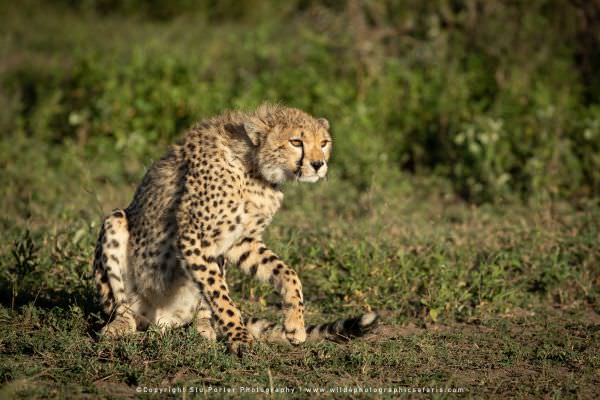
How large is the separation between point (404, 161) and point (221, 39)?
13.8ft

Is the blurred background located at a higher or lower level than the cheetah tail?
higher

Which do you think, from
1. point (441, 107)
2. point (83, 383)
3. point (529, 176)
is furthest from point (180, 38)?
point (83, 383)

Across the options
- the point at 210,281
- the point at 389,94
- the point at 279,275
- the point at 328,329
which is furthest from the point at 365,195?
the point at 210,281

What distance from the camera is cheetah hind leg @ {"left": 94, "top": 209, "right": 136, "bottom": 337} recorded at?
4406 mm

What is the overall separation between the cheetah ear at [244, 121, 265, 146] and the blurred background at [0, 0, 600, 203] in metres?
2.88

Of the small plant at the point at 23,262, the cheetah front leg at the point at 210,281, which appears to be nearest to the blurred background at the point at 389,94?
the small plant at the point at 23,262

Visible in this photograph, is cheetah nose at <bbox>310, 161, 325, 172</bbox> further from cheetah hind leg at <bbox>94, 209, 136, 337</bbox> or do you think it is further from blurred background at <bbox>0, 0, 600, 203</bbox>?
blurred background at <bbox>0, 0, 600, 203</bbox>

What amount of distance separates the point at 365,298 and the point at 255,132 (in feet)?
4.17

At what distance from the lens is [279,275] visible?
4332 millimetres

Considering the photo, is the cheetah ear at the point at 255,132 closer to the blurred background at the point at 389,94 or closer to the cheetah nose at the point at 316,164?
the cheetah nose at the point at 316,164

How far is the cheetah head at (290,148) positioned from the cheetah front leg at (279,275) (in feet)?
1.25

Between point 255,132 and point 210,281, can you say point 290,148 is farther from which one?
point 210,281

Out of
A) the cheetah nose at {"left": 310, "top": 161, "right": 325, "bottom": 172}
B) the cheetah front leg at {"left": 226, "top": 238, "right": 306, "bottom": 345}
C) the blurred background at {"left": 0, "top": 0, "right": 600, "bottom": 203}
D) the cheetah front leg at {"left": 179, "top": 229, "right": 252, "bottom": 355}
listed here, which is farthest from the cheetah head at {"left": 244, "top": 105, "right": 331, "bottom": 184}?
the blurred background at {"left": 0, "top": 0, "right": 600, "bottom": 203}

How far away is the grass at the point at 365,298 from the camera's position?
377cm
